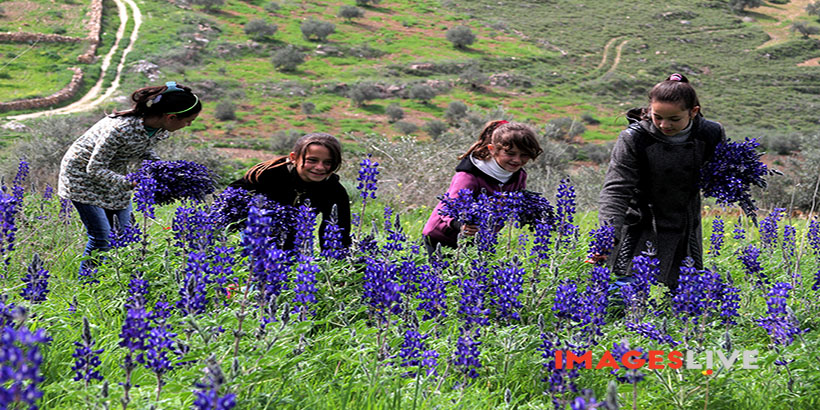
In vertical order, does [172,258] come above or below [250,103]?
above

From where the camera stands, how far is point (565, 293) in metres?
2.78

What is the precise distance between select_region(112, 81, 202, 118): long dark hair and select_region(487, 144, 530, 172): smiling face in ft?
7.59

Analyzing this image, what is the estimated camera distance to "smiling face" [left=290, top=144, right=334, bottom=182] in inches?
175

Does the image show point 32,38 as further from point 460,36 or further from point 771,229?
point 771,229

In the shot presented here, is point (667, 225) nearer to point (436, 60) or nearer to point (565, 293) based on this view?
point (565, 293)

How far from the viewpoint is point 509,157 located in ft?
15.1

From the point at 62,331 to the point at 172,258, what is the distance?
944mm

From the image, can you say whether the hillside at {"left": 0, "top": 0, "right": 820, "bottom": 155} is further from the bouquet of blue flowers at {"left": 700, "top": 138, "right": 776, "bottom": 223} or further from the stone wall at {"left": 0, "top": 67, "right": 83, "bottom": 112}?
the bouquet of blue flowers at {"left": 700, "top": 138, "right": 776, "bottom": 223}

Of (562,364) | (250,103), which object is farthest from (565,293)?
(250,103)

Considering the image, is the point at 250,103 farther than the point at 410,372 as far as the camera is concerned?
Yes

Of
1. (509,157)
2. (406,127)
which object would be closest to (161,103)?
(509,157)

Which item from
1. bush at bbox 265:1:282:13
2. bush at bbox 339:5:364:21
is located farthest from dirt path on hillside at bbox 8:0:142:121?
bush at bbox 339:5:364:21

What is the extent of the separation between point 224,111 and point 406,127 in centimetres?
1145

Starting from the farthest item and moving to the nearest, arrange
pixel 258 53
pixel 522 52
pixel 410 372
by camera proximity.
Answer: pixel 522 52
pixel 258 53
pixel 410 372
